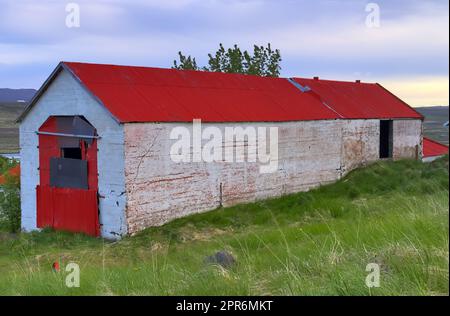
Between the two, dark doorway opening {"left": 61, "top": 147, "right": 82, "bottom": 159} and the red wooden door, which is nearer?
the red wooden door

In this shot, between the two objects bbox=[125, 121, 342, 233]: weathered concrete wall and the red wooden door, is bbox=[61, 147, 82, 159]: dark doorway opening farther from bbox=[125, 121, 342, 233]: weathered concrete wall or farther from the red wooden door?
bbox=[125, 121, 342, 233]: weathered concrete wall

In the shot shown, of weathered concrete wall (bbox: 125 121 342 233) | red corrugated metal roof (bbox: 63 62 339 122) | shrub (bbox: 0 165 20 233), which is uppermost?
red corrugated metal roof (bbox: 63 62 339 122)

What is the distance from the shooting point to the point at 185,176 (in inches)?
625

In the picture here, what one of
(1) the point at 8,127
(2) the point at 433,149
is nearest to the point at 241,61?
(2) the point at 433,149

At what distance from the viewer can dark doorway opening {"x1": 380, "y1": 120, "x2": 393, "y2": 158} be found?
25356mm

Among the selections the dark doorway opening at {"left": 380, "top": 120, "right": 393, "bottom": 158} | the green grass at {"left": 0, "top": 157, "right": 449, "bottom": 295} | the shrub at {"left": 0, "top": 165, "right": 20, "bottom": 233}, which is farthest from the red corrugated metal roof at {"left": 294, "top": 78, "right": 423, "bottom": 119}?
the shrub at {"left": 0, "top": 165, "right": 20, "bottom": 233}

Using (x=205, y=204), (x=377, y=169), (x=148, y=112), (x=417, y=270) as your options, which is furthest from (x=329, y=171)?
(x=417, y=270)

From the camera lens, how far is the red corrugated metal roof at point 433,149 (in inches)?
1169

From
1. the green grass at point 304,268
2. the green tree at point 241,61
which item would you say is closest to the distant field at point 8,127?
the green tree at point 241,61

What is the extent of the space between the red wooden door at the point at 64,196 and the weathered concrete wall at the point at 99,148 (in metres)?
0.24

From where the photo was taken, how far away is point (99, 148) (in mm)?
14820

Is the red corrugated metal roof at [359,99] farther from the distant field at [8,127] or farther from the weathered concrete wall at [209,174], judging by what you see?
the distant field at [8,127]

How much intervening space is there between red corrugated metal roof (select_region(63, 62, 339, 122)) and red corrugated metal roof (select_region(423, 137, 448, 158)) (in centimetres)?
1052

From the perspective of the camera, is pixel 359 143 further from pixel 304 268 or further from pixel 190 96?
pixel 304 268
